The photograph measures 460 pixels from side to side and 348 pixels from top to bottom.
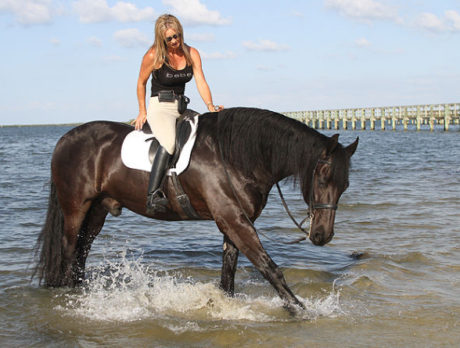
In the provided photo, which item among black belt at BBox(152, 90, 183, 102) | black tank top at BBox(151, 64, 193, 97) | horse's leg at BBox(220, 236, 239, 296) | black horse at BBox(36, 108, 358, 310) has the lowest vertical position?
horse's leg at BBox(220, 236, 239, 296)

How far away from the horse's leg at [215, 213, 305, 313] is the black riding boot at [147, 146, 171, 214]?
719mm

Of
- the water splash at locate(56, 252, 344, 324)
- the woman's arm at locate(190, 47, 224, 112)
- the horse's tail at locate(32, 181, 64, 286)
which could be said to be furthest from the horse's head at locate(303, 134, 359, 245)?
the horse's tail at locate(32, 181, 64, 286)

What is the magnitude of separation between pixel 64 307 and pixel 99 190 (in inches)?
53.2

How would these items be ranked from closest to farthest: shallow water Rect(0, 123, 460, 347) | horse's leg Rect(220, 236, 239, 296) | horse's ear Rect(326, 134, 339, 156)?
horse's ear Rect(326, 134, 339, 156)
shallow water Rect(0, 123, 460, 347)
horse's leg Rect(220, 236, 239, 296)

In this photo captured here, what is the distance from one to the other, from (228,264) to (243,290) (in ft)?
2.97

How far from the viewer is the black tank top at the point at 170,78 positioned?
571cm

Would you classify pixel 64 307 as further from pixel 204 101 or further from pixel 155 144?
pixel 204 101

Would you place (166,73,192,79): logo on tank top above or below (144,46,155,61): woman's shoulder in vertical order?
below

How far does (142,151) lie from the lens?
5.77 meters

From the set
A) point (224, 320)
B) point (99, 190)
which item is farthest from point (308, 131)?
point (99, 190)

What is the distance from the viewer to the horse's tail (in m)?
6.43

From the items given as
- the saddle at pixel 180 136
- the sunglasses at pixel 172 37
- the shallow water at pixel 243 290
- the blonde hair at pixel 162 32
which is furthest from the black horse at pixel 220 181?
the sunglasses at pixel 172 37

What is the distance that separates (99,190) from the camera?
20.1 feet

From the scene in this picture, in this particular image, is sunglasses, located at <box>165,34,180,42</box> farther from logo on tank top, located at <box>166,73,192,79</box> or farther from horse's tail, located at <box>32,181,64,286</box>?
horse's tail, located at <box>32,181,64,286</box>
